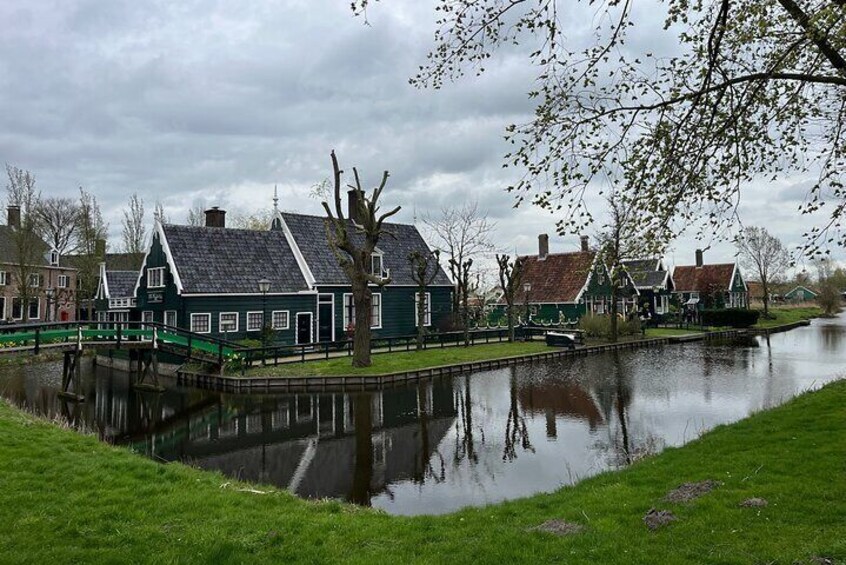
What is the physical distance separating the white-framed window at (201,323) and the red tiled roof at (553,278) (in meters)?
25.4

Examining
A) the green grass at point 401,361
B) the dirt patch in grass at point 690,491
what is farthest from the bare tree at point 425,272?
the dirt patch in grass at point 690,491

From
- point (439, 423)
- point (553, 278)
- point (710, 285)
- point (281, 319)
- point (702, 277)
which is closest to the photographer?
point (439, 423)

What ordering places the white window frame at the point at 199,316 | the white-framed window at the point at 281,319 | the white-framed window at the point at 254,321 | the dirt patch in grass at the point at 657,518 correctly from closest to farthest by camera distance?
the dirt patch in grass at the point at 657,518, the white window frame at the point at 199,316, the white-framed window at the point at 254,321, the white-framed window at the point at 281,319

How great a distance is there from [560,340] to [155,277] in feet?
68.3

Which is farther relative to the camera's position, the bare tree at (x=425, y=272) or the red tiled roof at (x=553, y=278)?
the red tiled roof at (x=553, y=278)

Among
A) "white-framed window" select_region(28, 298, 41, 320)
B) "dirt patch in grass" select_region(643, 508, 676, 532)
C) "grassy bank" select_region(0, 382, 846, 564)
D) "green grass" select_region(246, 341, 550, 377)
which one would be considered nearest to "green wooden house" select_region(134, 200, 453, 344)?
"green grass" select_region(246, 341, 550, 377)

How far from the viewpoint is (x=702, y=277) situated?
63.9 meters

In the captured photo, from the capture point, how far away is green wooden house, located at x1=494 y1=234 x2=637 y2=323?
1703 inches

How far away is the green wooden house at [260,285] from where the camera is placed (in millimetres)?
25938

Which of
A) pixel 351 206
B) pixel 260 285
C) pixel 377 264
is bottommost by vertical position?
pixel 260 285

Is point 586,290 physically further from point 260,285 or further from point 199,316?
point 199,316

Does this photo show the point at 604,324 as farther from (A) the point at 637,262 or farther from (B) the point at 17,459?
(B) the point at 17,459

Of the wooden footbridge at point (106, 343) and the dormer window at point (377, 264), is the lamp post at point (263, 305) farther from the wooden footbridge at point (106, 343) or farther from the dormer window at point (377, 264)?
the dormer window at point (377, 264)

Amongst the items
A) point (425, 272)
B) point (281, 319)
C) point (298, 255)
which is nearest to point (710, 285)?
point (425, 272)
